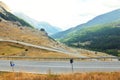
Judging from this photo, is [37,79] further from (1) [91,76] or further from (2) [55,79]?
(1) [91,76]

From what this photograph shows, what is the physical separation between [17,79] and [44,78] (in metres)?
2.04

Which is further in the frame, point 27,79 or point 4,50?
point 4,50

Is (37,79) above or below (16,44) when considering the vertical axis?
below

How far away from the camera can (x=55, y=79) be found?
23.0 metres

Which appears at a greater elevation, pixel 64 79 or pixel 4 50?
pixel 4 50

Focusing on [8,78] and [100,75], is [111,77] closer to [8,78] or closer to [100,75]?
[100,75]

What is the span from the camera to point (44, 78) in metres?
23.7

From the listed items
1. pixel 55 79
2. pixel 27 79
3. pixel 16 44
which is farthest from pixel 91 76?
pixel 16 44

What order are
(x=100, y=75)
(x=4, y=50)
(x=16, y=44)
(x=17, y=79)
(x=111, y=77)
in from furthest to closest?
(x=16, y=44), (x=4, y=50), (x=17, y=79), (x=100, y=75), (x=111, y=77)

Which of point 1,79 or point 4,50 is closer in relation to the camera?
point 1,79

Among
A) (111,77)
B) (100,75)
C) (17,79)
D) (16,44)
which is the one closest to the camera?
(111,77)

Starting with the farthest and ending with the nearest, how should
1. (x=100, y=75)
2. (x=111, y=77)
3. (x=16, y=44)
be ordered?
(x=16, y=44), (x=100, y=75), (x=111, y=77)

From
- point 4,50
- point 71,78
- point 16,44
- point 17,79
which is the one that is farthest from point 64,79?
point 16,44

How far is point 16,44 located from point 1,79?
82.4 m
